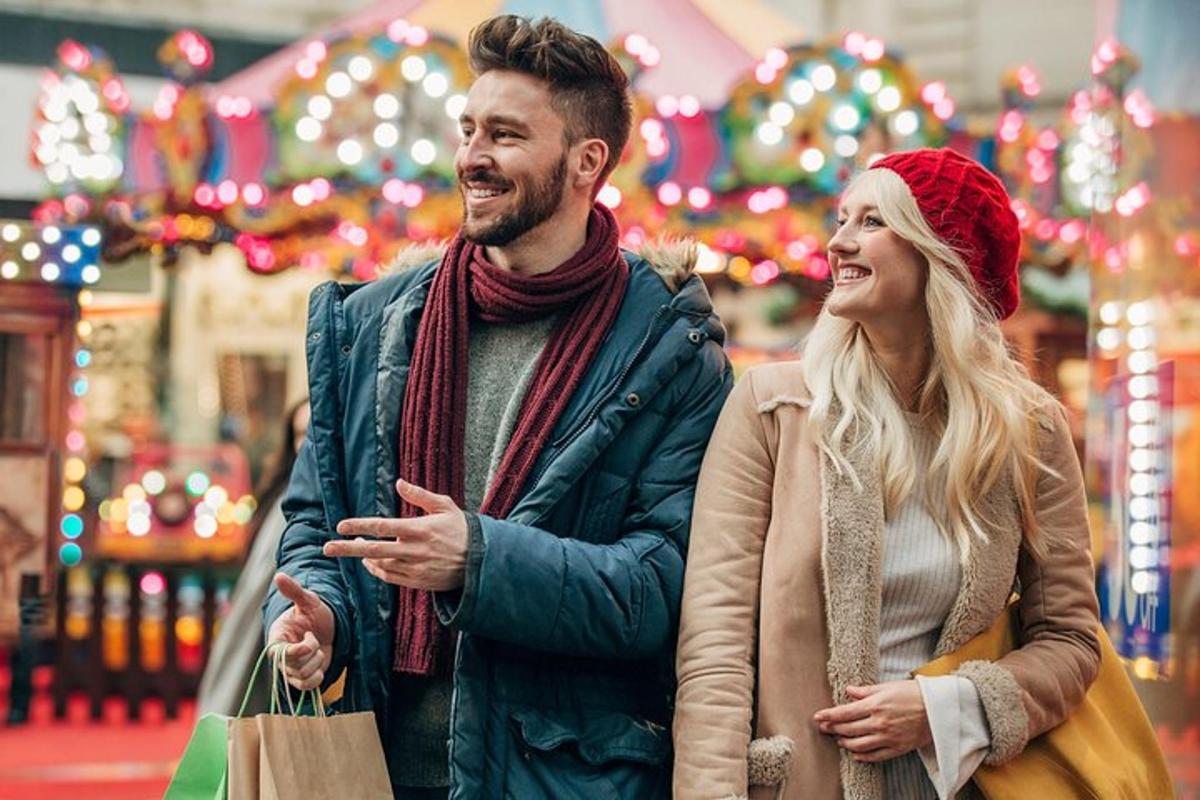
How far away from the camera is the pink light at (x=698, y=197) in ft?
31.4

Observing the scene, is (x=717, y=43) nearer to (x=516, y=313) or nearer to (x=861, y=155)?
(x=861, y=155)

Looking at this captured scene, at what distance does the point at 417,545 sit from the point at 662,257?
2.58ft

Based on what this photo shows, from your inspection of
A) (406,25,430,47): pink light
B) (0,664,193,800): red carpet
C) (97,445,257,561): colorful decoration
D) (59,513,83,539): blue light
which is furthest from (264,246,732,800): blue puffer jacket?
(97,445,257,561): colorful decoration

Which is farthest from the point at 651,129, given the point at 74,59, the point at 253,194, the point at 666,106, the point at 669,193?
the point at 74,59

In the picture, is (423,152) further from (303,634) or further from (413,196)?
(303,634)

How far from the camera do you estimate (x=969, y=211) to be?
3.03m

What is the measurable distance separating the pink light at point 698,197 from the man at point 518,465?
6.47m

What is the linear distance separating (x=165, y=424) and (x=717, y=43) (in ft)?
18.4

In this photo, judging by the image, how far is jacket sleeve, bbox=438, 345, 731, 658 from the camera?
2.69 m

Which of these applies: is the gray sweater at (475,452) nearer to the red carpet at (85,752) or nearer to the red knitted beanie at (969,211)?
the red knitted beanie at (969,211)

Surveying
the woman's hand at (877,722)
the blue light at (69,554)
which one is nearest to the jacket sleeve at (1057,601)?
the woman's hand at (877,722)

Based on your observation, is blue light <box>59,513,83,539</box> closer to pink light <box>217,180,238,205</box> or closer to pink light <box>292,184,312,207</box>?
pink light <box>217,180,238,205</box>

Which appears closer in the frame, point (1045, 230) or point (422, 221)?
point (422, 221)

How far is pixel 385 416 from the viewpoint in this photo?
2.95 m
